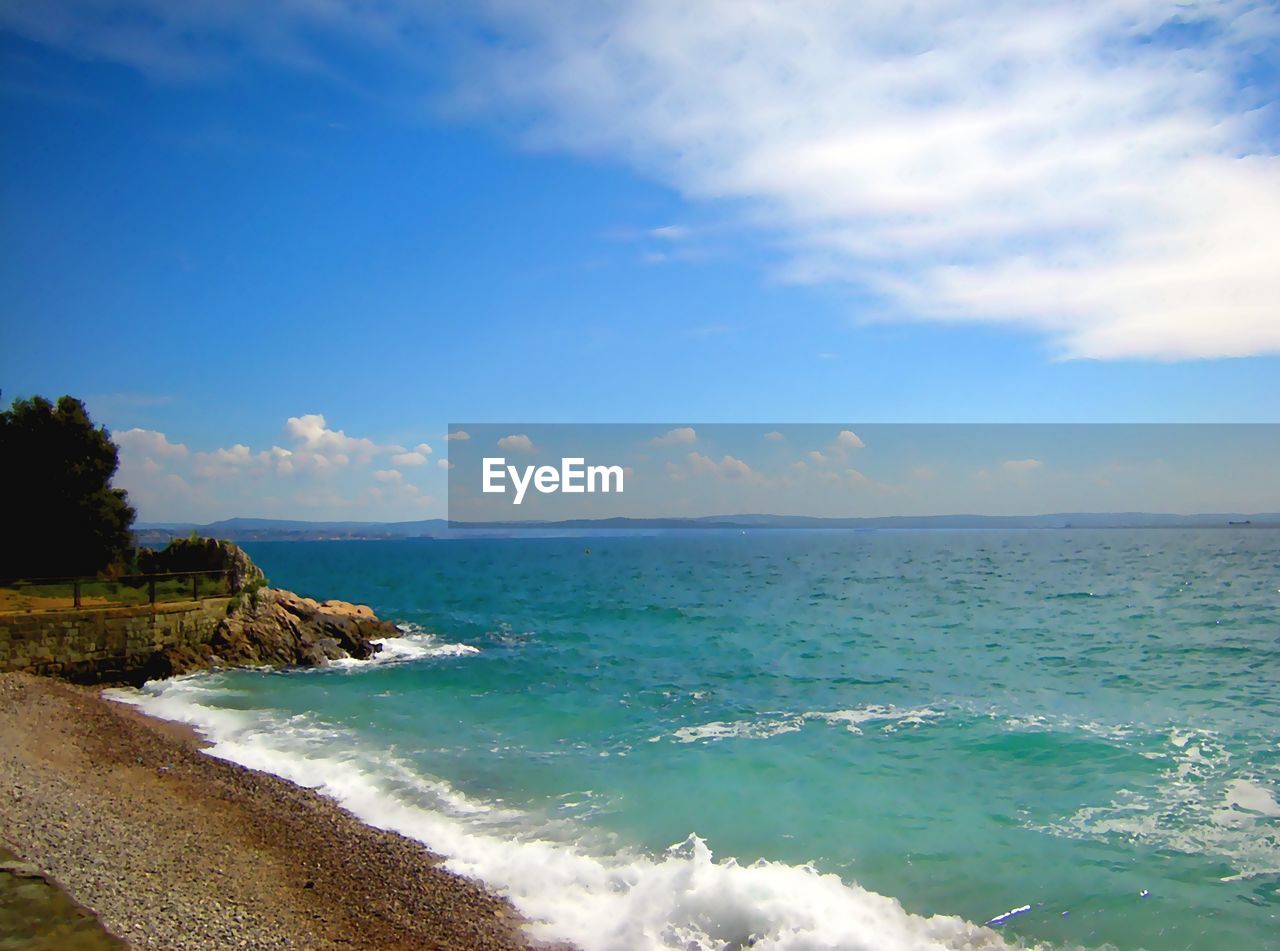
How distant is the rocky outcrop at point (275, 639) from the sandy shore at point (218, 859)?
9.77 m

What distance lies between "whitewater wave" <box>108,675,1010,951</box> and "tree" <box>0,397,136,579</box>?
20.1 meters

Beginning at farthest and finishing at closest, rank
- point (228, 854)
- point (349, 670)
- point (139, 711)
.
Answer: point (349, 670)
point (139, 711)
point (228, 854)

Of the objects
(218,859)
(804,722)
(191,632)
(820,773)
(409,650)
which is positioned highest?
(191,632)

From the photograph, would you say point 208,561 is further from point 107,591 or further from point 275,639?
point 275,639

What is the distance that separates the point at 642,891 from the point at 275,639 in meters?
21.8

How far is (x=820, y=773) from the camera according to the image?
16125 millimetres

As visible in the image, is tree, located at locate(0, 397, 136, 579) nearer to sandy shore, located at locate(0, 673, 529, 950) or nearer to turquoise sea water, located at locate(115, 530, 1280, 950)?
turquoise sea water, located at locate(115, 530, 1280, 950)

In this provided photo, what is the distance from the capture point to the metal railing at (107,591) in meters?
23.6

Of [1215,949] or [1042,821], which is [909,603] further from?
[1215,949]

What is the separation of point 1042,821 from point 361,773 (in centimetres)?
1239

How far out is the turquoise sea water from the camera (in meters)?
10.5

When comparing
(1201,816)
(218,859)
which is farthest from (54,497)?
(1201,816)

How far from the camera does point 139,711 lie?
65.3 ft

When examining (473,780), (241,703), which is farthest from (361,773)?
(241,703)
